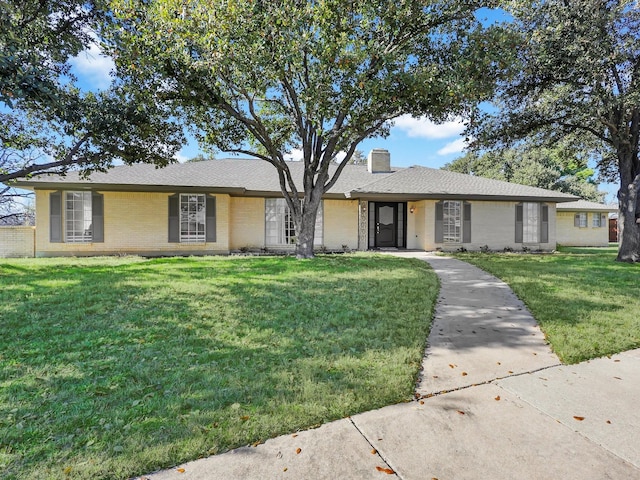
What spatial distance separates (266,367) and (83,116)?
8297 mm

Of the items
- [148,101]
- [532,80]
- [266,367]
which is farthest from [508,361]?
[532,80]

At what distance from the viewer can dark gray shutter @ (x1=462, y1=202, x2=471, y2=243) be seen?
14.1 m

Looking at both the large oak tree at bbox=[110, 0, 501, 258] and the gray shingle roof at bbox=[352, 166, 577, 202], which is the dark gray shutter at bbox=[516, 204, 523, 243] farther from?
the large oak tree at bbox=[110, 0, 501, 258]

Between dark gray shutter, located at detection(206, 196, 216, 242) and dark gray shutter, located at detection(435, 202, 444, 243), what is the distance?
28.7 feet

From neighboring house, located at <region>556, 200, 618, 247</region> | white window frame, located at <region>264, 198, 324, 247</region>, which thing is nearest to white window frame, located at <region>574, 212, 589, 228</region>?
neighboring house, located at <region>556, 200, 618, 247</region>

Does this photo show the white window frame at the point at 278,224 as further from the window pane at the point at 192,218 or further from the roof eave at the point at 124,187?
the window pane at the point at 192,218

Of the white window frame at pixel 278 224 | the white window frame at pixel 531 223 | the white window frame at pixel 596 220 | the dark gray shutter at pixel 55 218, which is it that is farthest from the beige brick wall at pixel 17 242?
the white window frame at pixel 596 220

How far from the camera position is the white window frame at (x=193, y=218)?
12523 mm

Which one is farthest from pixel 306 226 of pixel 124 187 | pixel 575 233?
pixel 575 233

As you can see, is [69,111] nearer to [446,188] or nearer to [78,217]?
[78,217]

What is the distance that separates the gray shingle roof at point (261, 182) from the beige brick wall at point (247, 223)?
0.59 meters

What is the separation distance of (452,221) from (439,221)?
29.5 inches

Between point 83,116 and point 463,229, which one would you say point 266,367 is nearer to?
point 83,116

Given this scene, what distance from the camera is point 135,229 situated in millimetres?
12273
